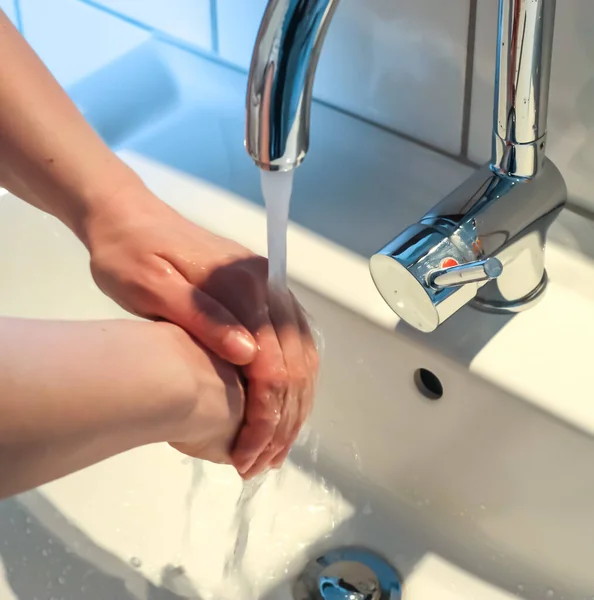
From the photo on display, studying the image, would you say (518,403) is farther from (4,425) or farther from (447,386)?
(4,425)

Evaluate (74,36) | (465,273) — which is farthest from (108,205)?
(74,36)

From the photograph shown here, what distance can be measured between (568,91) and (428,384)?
0.55ft

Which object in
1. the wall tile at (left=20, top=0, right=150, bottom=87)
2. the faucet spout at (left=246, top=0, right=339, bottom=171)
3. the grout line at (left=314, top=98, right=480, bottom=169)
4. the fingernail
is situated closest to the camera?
the faucet spout at (left=246, top=0, right=339, bottom=171)

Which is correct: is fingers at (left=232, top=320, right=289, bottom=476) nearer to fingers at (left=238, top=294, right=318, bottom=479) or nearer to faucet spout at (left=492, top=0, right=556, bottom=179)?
fingers at (left=238, top=294, right=318, bottom=479)

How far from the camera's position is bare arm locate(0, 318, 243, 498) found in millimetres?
325

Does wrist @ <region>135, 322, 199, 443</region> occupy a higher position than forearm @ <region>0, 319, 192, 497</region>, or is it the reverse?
forearm @ <region>0, 319, 192, 497</region>

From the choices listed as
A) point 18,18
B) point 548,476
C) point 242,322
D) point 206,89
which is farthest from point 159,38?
point 548,476

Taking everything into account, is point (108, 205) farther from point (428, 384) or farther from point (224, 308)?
point (428, 384)

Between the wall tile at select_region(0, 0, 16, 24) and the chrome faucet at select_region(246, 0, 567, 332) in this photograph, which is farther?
the wall tile at select_region(0, 0, 16, 24)

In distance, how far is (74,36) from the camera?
708mm

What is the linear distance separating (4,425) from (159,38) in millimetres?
415

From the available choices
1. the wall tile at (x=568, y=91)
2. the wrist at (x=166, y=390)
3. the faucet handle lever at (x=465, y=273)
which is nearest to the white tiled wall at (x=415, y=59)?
the wall tile at (x=568, y=91)

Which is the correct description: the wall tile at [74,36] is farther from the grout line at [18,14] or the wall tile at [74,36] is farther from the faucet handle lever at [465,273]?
the faucet handle lever at [465,273]

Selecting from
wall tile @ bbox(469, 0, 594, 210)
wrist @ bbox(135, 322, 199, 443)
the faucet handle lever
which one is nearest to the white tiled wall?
wall tile @ bbox(469, 0, 594, 210)
